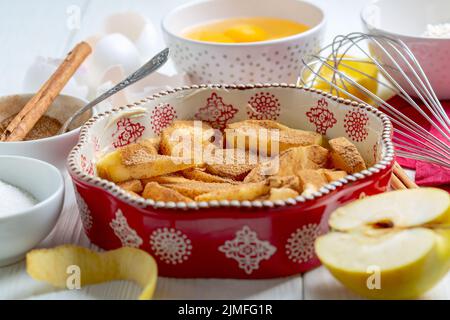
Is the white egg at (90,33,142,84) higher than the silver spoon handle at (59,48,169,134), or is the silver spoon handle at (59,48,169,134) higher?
the silver spoon handle at (59,48,169,134)

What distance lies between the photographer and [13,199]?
2.43 ft

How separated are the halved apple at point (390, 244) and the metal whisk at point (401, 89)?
205mm

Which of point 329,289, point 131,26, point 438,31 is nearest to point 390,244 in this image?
point 329,289

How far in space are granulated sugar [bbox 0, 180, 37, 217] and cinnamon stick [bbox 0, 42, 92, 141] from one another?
13cm

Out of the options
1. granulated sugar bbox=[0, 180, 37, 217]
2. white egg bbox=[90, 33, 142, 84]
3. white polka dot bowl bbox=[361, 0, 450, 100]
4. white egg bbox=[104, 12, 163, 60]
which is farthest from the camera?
white egg bbox=[104, 12, 163, 60]

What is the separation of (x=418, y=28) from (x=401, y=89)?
1.02ft

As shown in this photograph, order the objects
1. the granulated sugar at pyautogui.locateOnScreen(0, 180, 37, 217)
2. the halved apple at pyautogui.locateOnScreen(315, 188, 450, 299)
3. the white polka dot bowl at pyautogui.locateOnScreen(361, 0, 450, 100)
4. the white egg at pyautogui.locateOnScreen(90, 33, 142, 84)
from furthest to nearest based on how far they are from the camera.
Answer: the white egg at pyautogui.locateOnScreen(90, 33, 142, 84), the white polka dot bowl at pyautogui.locateOnScreen(361, 0, 450, 100), the granulated sugar at pyautogui.locateOnScreen(0, 180, 37, 217), the halved apple at pyautogui.locateOnScreen(315, 188, 450, 299)

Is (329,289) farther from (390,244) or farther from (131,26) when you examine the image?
(131,26)

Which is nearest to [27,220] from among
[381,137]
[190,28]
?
[381,137]

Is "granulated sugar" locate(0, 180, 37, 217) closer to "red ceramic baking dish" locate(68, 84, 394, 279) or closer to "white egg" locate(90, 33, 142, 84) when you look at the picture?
"red ceramic baking dish" locate(68, 84, 394, 279)

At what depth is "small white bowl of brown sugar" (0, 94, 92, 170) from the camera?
852mm

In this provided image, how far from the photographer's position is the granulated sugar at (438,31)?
1.08 metres

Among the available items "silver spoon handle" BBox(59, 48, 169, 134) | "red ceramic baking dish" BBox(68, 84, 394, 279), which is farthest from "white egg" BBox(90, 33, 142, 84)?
"red ceramic baking dish" BBox(68, 84, 394, 279)
